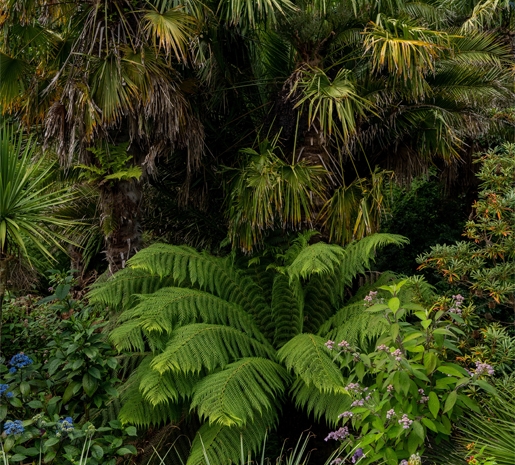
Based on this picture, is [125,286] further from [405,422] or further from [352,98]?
[405,422]

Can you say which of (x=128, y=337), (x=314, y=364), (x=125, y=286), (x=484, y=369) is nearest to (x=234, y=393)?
(x=314, y=364)

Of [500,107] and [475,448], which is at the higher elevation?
[500,107]

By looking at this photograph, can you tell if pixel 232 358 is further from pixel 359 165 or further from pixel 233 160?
pixel 359 165

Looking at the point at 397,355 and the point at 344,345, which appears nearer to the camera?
the point at 397,355

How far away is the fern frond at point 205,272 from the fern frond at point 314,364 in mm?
849

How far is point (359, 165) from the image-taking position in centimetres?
661

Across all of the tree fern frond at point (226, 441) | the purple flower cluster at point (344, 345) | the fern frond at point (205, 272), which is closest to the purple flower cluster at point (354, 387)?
the purple flower cluster at point (344, 345)

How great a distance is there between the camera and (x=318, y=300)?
201 inches

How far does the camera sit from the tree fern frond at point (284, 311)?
16.1 feet

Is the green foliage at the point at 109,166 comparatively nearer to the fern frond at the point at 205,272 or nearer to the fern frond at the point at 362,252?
the fern frond at the point at 205,272

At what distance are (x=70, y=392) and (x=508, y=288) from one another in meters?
2.84


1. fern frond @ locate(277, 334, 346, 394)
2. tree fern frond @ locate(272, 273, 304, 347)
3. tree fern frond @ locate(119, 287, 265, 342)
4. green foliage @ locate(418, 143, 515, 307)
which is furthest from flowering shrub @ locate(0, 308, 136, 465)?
green foliage @ locate(418, 143, 515, 307)

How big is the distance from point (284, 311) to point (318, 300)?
32 cm

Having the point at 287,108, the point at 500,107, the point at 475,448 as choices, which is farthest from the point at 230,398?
the point at 500,107
